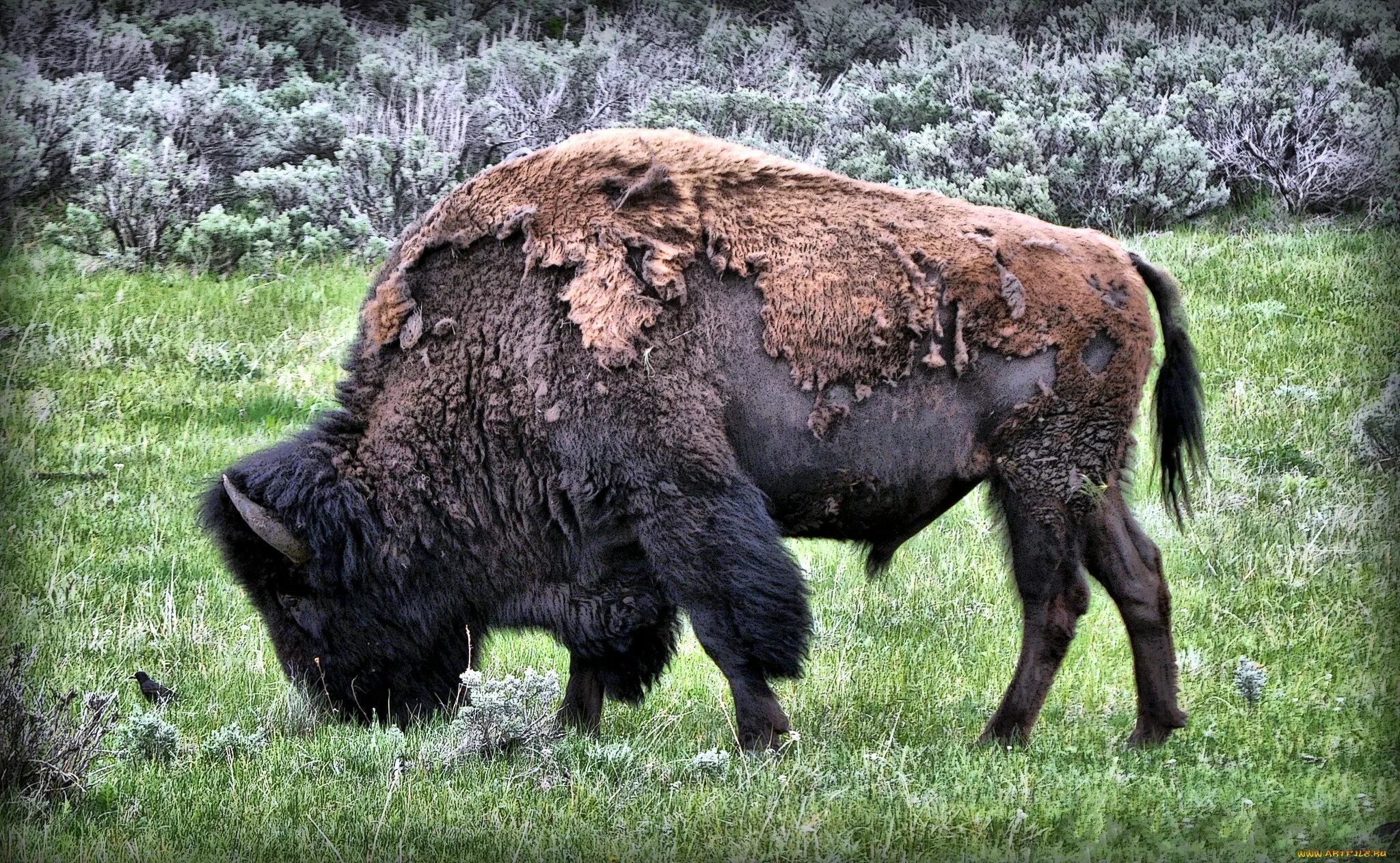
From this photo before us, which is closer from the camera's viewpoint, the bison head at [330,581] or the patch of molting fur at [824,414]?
the patch of molting fur at [824,414]

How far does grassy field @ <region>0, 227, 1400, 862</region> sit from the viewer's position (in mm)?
4004

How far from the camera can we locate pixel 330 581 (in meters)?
5.16

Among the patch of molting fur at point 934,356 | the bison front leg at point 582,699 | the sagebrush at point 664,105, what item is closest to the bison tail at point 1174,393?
the patch of molting fur at point 934,356

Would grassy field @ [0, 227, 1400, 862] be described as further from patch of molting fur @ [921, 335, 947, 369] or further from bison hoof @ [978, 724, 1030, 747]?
patch of molting fur @ [921, 335, 947, 369]

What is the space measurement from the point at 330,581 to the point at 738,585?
1.57 metres

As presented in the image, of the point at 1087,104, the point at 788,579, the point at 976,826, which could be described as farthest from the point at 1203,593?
the point at 1087,104

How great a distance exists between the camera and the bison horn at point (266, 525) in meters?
Answer: 4.95

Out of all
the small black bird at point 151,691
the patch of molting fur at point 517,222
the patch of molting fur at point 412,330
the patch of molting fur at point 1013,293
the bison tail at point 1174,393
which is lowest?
the small black bird at point 151,691

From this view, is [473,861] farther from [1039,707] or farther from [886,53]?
[886,53]

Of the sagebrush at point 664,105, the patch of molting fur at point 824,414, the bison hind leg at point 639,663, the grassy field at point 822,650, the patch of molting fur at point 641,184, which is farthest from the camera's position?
the sagebrush at point 664,105

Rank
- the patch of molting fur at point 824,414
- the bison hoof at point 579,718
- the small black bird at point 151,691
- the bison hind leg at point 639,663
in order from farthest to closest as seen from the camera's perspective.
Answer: the small black bird at point 151,691, the bison hoof at point 579,718, the bison hind leg at point 639,663, the patch of molting fur at point 824,414

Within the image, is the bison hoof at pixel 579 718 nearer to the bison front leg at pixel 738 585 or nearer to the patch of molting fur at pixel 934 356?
the bison front leg at pixel 738 585

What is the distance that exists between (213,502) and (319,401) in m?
3.80

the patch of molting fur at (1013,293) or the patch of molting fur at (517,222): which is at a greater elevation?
the patch of molting fur at (517,222)
